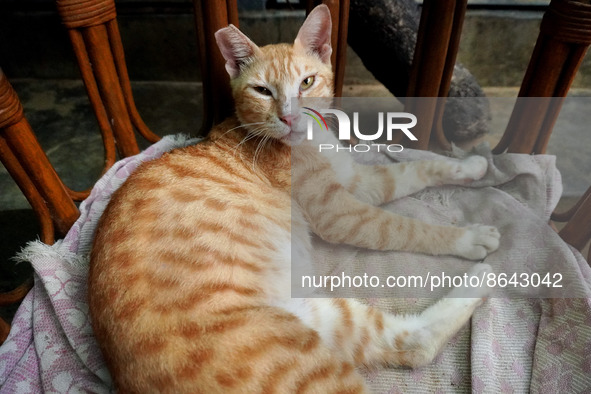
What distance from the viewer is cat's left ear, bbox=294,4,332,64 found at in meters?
1.18

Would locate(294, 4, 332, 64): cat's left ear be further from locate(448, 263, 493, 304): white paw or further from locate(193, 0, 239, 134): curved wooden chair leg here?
locate(448, 263, 493, 304): white paw

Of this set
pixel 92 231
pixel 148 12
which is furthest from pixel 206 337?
pixel 148 12

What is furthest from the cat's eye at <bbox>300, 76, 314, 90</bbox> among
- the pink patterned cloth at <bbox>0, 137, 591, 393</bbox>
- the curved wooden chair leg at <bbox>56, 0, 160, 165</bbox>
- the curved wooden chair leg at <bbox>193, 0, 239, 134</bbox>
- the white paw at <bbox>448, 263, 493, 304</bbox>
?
the white paw at <bbox>448, 263, 493, 304</bbox>

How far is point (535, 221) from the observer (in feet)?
3.94

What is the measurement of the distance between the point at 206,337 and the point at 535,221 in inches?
37.4

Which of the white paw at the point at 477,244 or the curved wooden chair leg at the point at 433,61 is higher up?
the curved wooden chair leg at the point at 433,61

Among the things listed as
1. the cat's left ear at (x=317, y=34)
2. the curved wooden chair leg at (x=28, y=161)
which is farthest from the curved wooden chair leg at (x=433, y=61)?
the curved wooden chair leg at (x=28, y=161)

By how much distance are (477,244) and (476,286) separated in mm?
130

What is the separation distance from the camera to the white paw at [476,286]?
3.63 feet

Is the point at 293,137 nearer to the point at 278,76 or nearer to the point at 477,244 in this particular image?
the point at 278,76

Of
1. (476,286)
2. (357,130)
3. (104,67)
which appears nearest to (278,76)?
(357,130)

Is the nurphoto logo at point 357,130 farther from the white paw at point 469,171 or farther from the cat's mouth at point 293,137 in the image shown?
the white paw at point 469,171

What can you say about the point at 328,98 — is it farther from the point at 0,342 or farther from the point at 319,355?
the point at 0,342

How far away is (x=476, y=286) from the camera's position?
1.12 meters
